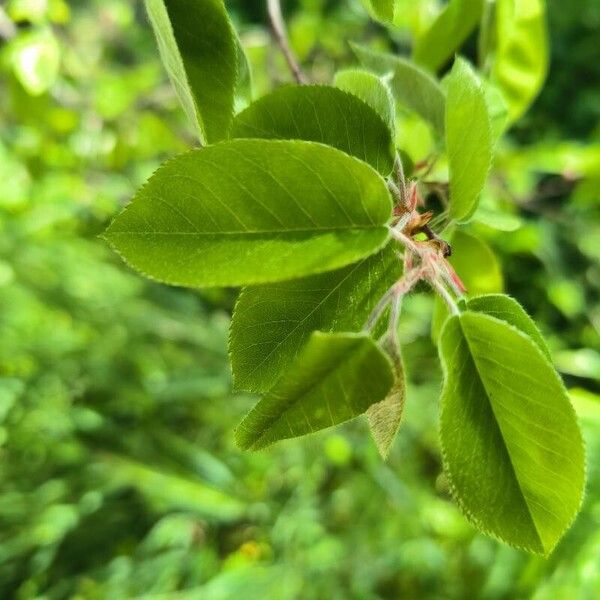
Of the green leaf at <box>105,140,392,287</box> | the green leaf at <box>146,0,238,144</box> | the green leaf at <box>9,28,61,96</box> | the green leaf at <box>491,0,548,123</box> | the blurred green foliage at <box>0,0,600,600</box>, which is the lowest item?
the blurred green foliage at <box>0,0,600,600</box>

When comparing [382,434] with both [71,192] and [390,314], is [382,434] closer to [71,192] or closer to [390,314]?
[390,314]

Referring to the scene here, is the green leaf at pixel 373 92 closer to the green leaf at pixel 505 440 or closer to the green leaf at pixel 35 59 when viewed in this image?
the green leaf at pixel 505 440

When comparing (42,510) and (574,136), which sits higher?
(42,510)

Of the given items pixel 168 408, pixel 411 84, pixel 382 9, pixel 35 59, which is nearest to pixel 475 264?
pixel 411 84

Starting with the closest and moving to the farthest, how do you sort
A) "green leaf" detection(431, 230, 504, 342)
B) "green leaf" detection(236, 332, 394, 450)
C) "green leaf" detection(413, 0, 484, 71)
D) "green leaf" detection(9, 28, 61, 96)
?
"green leaf" detection(236, 332, 394, 450), "green leaf" detection(431, 230, 504, 342), "green leaf" detection(413, 0, 484, 71), "green leaf" detection(9, 28, 61, 96)

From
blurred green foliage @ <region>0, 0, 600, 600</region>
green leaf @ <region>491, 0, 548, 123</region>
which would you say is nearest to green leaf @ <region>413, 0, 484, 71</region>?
green leaf @ <region>491, 0, 548, 123</region>

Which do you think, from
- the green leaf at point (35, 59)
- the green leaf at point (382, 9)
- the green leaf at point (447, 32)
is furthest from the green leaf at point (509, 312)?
the green leaf at point (35, 59)

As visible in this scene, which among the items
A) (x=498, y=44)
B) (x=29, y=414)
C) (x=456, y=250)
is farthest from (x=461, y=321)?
(x=29, y=414)

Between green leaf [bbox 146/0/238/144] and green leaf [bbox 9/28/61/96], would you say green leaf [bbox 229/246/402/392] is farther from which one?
green leaf [bbox 9/28/61/96]
